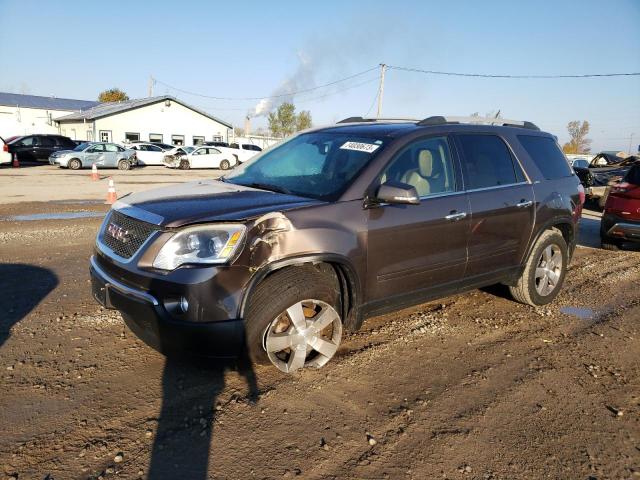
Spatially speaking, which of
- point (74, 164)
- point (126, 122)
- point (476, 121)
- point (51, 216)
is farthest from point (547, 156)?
point (126, 122)

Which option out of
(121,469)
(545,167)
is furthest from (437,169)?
(121,469)

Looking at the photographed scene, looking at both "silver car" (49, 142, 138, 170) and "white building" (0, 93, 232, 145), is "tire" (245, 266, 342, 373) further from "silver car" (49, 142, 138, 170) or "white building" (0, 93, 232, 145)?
"white building" (0, 93, 232, 145)

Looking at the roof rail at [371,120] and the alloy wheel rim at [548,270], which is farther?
the alloy wheel rim at [548,270]

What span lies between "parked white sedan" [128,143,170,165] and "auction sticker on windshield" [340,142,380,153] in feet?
98.4

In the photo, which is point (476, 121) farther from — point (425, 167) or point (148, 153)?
point (148, 153)

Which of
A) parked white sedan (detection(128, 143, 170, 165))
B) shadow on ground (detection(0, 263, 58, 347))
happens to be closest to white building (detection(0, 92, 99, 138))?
parked white sedan (detection(128, 143, 170, 165))

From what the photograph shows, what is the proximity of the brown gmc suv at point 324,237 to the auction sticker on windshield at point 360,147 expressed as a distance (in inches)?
0.5

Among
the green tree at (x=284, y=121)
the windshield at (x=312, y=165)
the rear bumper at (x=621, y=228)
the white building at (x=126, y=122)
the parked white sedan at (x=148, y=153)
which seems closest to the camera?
the windshield at (x=312, y=165)

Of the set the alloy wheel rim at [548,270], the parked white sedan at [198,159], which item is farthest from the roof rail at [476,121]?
the parked white sedan at [198,159]

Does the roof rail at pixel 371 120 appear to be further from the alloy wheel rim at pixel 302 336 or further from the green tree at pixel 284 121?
the green tree at pixel 284 121

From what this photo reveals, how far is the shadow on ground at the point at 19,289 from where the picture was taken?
165 inches

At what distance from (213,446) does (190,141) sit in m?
44.5

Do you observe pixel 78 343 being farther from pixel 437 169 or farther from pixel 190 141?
pixel 190 141

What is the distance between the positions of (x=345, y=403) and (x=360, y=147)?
6.26 feet
